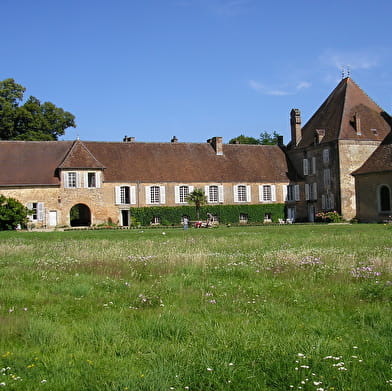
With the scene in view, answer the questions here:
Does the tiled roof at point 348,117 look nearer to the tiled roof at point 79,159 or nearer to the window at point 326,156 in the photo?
the window at point 326,156

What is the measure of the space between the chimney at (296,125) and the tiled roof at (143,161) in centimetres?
188

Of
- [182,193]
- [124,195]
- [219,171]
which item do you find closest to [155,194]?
[182,193]

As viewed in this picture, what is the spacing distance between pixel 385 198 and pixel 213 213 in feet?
43.4

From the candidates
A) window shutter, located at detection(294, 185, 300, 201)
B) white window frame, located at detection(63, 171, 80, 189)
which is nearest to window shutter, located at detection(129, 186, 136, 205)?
white window frame, located at detection(63, 171, 80, 189)

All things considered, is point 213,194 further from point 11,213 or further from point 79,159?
point 11,213

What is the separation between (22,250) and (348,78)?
3445 centimetres

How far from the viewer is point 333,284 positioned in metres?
8.66

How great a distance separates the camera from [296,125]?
4409 cm

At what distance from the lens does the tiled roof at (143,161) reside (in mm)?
37094

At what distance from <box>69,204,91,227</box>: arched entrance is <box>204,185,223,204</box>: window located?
9.77 meters

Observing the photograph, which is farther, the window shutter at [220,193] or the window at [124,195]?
the window shutter at [220,193]

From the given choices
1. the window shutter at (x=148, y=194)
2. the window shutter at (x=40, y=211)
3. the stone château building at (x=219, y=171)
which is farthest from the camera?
the window shutter at (x=148, y=194)

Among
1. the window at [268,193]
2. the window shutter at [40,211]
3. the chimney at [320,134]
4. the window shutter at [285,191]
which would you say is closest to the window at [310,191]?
the window shutter at [285,191]

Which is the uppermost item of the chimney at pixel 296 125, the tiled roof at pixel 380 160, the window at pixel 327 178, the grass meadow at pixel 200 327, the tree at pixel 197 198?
the chimney at pixel 296 125
